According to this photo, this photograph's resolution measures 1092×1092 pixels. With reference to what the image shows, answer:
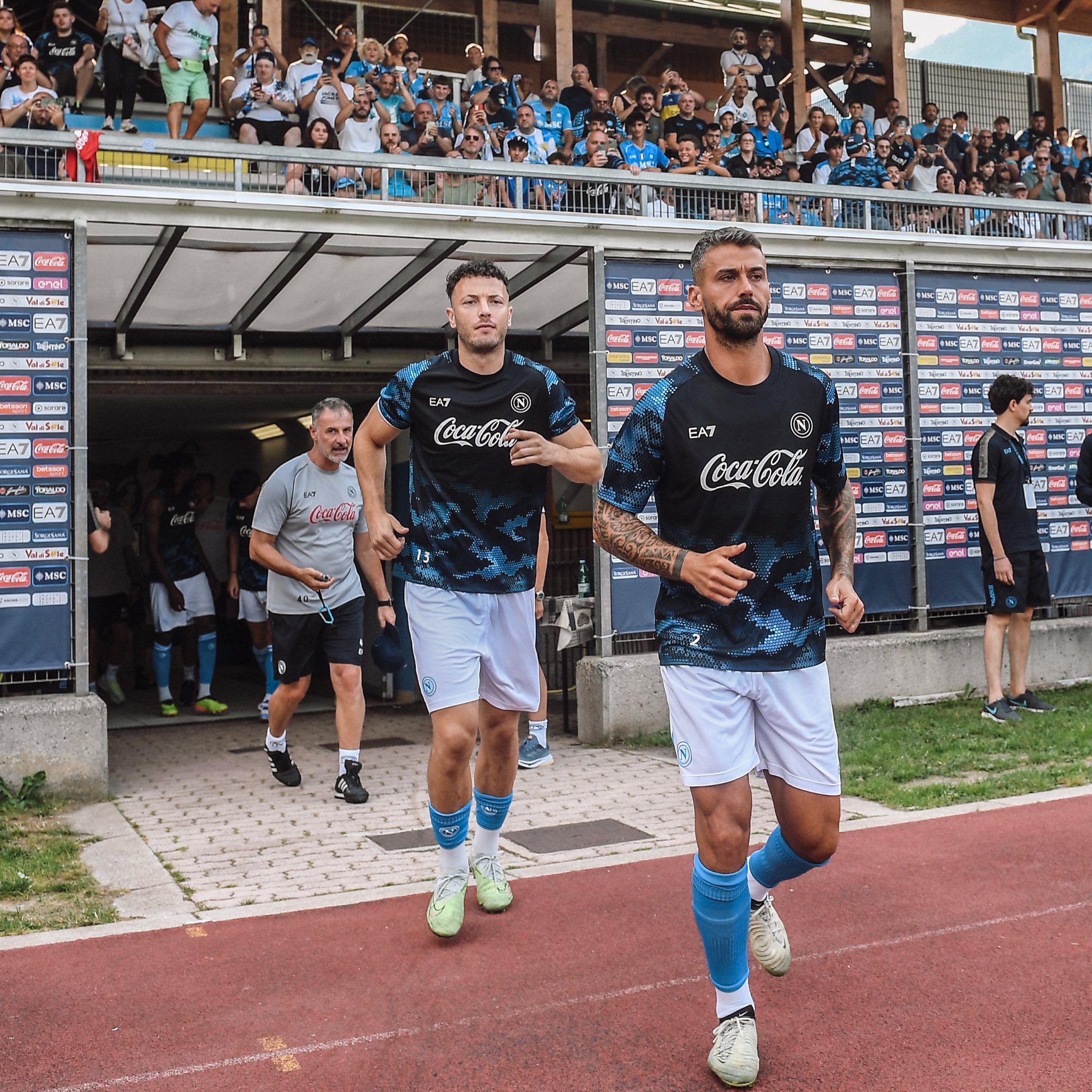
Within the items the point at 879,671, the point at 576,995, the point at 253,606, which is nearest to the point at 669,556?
the point at 576,995

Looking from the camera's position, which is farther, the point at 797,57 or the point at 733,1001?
the point at 797,57

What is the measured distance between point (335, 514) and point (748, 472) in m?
4.29

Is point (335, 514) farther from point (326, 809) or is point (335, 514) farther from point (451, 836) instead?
point (451, 836)

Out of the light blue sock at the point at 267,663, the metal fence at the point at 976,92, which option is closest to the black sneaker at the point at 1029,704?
the light blue sock at the point at 267,663

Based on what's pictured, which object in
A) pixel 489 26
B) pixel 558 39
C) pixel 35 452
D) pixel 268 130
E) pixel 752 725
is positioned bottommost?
pixel 752 725

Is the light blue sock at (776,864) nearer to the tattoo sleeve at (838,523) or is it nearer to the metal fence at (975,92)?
the tattoo sleeve at (838,523)

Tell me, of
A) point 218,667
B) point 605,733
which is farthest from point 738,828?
point 218,667

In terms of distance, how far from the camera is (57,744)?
24.2 ft

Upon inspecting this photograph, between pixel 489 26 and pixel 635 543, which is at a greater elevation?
pixel 489 26

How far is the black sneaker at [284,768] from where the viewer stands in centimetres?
777

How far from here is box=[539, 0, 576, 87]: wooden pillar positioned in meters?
14.1

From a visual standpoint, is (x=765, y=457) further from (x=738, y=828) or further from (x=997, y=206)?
(x=997, y=206)

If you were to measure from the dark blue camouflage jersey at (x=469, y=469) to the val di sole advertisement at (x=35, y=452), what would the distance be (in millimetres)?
3853

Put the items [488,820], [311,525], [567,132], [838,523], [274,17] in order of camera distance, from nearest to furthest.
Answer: [838,523] → [488,820] → [311,525] → [567,132] → [274,17]
